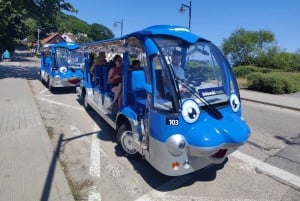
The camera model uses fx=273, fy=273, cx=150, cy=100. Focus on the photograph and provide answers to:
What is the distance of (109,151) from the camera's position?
216 inches

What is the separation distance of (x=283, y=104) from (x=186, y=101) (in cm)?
892

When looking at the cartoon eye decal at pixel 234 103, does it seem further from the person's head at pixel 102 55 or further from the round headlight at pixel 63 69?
the round headlight at pixel 63 69

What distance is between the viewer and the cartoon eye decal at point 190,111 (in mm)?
3652

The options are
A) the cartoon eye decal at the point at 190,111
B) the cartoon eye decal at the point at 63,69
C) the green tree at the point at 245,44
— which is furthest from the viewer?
the green tree at the point at 245,44

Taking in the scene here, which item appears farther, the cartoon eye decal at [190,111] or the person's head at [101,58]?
the person's head at [101,58]

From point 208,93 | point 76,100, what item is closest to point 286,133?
point 208,93

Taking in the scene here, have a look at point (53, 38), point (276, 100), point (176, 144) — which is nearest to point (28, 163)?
point (176, 144)

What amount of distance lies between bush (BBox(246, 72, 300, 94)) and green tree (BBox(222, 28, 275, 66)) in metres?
14.3

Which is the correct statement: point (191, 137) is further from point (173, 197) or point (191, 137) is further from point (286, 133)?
point (286, 133)

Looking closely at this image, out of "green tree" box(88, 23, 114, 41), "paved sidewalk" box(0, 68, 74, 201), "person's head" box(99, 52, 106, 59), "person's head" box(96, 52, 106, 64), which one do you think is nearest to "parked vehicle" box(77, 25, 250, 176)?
"paved sidewalk" box(0, 68, 74, 201)

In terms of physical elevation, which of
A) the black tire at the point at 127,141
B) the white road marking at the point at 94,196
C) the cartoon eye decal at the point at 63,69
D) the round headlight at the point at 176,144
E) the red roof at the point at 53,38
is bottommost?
the white road marking at the point at 94,196

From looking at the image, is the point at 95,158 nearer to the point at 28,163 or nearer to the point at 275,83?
the point at 28,163

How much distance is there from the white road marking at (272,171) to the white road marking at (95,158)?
269cm

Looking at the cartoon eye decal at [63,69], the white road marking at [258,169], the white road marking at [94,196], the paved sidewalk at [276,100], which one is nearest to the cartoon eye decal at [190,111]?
the white road marking at [258,169]
